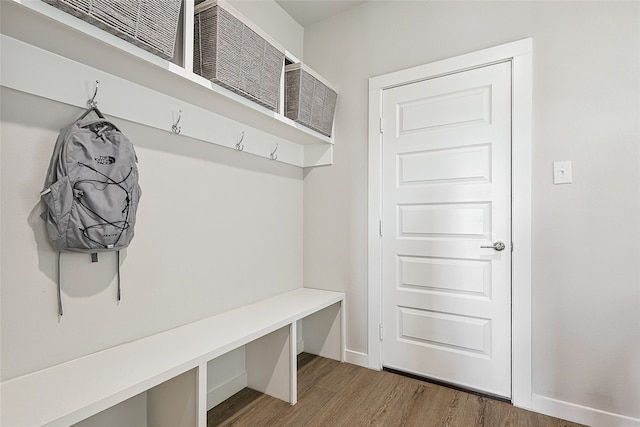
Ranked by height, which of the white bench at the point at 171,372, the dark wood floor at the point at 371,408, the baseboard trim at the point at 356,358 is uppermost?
the white bench at the point at 171,372

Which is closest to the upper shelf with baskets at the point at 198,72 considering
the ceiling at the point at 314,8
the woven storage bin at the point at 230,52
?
the woven storage bin at the point at 230,52

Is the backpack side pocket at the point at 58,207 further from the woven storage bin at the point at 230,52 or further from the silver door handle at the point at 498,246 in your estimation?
the silver door handle at the point at 498,246

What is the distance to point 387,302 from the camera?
7.74ft

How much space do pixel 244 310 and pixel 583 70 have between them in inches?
91.8

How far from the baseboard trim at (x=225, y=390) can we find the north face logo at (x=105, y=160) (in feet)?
4.37

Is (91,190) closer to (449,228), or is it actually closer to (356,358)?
(449,228)

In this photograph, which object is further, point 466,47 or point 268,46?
point 466,47

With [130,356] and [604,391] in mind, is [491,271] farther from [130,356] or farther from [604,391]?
[130,356]

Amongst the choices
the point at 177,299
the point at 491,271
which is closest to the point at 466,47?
the point at 491,271

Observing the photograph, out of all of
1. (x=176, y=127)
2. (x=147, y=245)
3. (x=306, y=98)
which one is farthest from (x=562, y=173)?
(x=147, y=245)

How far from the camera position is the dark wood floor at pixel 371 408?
1758 millimetres

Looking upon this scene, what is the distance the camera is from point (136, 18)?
1.18 m

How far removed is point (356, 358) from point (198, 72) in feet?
6.99

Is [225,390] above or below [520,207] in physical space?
below
